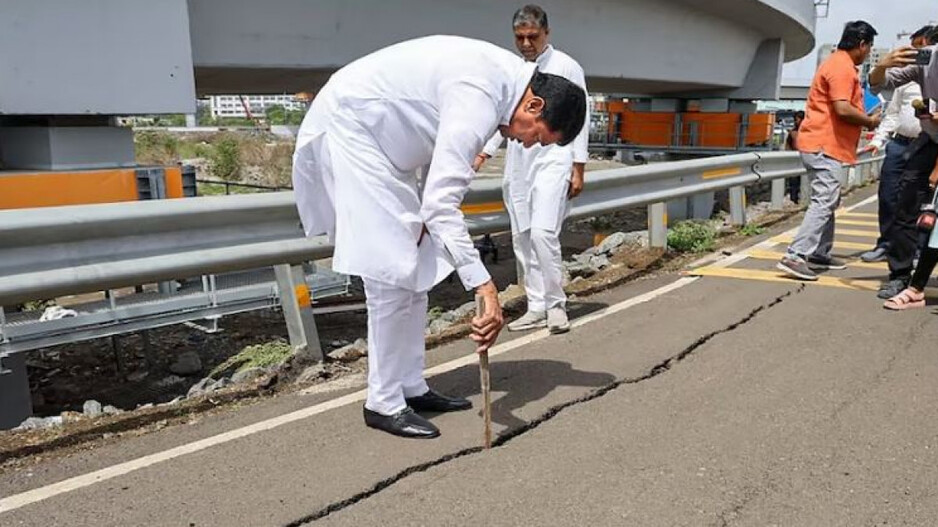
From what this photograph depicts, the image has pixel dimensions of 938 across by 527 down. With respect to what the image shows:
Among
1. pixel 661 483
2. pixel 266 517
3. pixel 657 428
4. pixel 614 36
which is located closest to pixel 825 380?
pixel 657 428

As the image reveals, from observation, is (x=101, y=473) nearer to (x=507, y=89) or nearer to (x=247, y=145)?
(x=507, y=89)

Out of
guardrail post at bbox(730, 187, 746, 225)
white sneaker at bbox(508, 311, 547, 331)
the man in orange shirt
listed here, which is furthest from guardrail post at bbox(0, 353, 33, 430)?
guardrail post at bbox(730, 187, 746, 225)

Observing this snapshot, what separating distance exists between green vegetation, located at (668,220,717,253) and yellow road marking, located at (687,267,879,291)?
2.97 feet

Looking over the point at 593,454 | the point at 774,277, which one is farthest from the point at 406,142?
the point at 774,277

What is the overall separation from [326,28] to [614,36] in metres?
7.09

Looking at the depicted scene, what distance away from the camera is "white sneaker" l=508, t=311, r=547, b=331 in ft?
16.8

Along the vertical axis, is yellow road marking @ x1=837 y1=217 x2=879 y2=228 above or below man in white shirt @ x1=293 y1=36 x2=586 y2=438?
below

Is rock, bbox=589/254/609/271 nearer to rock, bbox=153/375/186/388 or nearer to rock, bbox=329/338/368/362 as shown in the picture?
rock, bbox=329/338/368/362

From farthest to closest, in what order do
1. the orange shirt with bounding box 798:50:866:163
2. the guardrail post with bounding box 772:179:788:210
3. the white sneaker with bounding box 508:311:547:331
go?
the guardrail post with bounding box 772:179:788:210 → the orange shirt with bounding box 798:50:866:163 → the white sneaker with bounding box 508:311:547:331

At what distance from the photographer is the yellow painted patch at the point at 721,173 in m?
8.38

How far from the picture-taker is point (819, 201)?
6391mm

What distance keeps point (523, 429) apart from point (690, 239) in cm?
494

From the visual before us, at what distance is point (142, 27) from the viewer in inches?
290

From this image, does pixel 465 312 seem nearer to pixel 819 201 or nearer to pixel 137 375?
pixel 819 201
